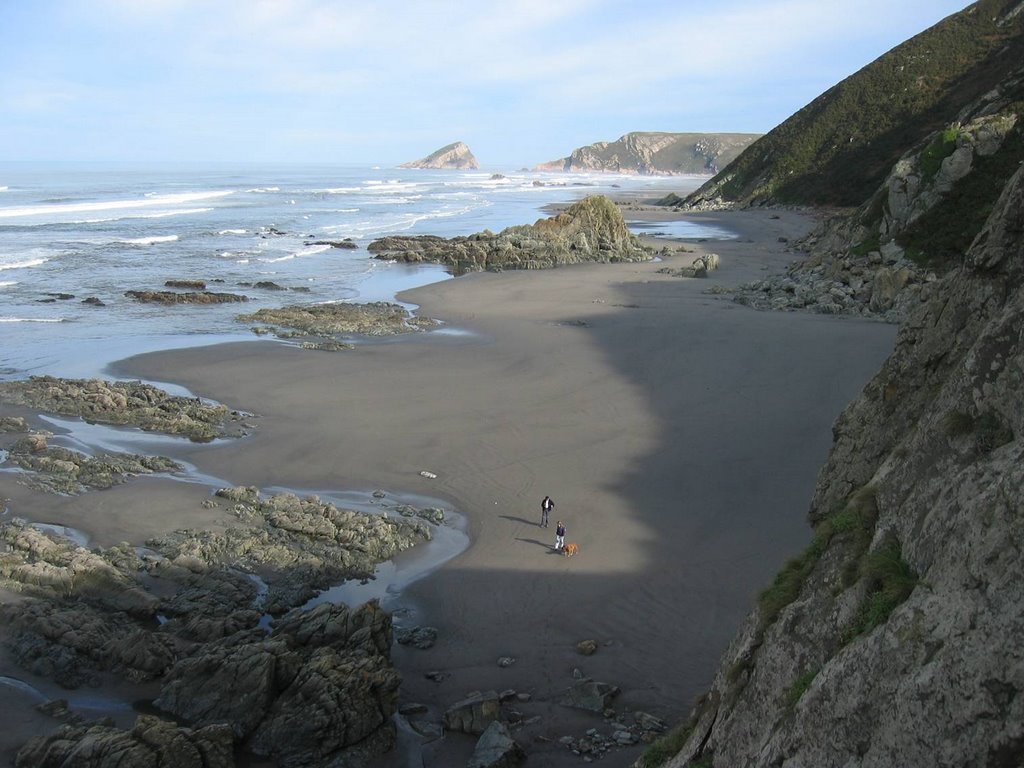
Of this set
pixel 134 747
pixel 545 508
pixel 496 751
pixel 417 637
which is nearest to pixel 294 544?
pixel 417 637

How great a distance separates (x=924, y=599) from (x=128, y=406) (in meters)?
21.8

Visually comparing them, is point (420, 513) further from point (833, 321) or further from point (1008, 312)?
point (833, 321)

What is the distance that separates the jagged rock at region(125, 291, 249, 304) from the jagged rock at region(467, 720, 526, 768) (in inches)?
1323

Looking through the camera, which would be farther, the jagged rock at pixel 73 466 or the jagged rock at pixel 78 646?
the jagged rock at pixel 73 466

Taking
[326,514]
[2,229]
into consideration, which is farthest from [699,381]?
[2,229]

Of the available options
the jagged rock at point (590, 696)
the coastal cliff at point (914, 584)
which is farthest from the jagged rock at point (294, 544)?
the coastal cliff at point (914, 584)

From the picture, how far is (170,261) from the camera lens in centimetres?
5378

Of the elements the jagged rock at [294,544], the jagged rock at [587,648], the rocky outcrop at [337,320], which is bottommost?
the jagged rock at [587,648]

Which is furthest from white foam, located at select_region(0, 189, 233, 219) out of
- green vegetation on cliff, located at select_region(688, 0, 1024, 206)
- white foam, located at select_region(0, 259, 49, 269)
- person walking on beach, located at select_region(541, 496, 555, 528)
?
person walking on beach, located at select_region(541, 496, 555, 528)

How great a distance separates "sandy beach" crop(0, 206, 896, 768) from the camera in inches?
496

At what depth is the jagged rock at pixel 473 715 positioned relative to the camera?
11.0 metres

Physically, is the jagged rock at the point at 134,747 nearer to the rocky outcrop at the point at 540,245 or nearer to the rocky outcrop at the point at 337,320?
the rocky outcrop at the point at 337,320

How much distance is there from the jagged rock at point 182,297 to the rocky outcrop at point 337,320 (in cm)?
415

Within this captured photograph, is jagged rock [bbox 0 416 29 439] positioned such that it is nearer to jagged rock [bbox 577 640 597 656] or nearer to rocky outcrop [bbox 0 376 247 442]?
rocky outcrop [bbox 0 376 247 442]
